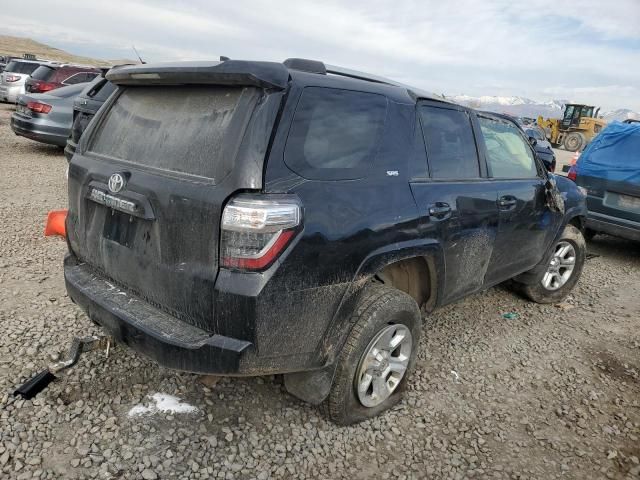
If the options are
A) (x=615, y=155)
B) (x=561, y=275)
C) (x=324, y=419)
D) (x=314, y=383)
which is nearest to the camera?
(x=314, y=383)

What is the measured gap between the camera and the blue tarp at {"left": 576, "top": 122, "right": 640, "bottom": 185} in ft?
19.9

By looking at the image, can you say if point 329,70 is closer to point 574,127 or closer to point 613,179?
point 613,179

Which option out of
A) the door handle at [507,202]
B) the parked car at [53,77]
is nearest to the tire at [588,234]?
the door handle at [507,202]

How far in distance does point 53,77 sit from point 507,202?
12426mm

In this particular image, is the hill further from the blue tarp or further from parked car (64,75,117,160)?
the blue tarp

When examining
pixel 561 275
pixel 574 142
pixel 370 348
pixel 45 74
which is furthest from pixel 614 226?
pixel 574 142

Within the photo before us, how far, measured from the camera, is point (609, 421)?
9.73 feet

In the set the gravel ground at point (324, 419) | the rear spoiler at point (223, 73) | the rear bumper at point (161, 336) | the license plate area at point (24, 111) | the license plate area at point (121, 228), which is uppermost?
the rear spoiler at point (223, 73)

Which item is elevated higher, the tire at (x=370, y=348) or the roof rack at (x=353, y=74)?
the roof rack at (x=353, y=74)

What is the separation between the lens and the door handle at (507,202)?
3.39m

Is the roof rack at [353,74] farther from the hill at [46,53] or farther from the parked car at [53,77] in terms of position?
the hill at [46,53]

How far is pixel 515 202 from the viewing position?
3.57 m

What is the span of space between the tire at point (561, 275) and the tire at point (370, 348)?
7.57ft

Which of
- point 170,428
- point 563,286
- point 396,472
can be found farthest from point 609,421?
point 170,428
